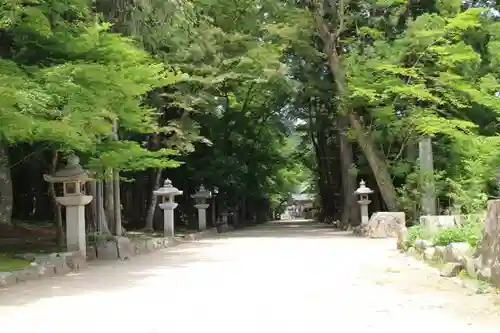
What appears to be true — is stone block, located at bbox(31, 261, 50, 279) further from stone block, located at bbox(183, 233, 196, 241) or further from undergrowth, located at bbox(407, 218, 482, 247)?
stone block, located at bbox(183, 233, 196, 241)

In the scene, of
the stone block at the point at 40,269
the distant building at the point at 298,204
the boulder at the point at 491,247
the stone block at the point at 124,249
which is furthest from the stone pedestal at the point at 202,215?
the distant building at the point at 298,204

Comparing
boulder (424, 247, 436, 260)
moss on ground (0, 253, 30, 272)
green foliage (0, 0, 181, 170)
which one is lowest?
boulder (424, 247, 436, 260)

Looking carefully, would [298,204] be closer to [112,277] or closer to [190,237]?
Result: [190,237]

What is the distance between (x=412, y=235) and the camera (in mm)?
11914

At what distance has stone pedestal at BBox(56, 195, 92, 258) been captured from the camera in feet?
36.9

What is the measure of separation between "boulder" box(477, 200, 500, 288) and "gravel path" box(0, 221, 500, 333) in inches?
13.5

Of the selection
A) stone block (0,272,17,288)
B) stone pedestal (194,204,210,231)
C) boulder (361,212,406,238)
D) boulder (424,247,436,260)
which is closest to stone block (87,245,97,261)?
stone block (0,272,17,288)

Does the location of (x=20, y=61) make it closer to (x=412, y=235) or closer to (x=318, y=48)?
(x=412, y=235)

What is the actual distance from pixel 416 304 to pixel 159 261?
683cm

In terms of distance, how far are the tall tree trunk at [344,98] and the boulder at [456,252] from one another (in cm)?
1116

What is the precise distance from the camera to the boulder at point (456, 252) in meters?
8.14

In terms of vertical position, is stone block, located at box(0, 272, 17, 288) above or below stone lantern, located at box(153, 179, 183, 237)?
below

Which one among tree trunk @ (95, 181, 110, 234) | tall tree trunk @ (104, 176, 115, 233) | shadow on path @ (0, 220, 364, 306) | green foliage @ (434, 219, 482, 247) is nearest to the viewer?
shadow on path @ (0, 220, 364, 306)

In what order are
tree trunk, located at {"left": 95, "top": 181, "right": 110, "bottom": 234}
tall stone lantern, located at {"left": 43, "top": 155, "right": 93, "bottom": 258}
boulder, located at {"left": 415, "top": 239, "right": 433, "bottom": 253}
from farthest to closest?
tree trunk, located at {"left": 95, "top": 181, "right": 110, "bottom": 234}
tall stone lantern, located at {"left": 43, "top": 155, "right": 93, "bottom": 258}
boulder, located at {"left": 415, "top": 239, "right": 433, "bottom": 253}
